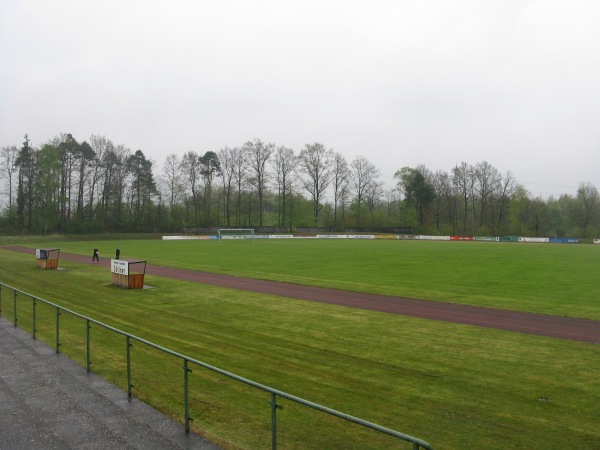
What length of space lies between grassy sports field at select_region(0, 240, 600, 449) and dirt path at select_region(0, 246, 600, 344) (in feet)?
3.84

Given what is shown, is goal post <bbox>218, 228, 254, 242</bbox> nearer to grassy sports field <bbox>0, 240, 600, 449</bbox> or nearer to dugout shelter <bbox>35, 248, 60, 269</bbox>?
dugout shelter <bbox>35, 248, 60, 269</bbox>

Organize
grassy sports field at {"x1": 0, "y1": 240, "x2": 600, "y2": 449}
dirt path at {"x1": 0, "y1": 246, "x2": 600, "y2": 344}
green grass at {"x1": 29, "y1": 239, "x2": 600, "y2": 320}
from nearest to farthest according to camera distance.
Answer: grassy sports field at {"x1": 0, "y1": 240, "x2": 600, "y2": 449}, dirt path at {"x1": 0, "y1": 246, "x2": 600, "y2": 344}, green grass at {"x1": 29, "y1": 239, "x2": 600, "y2": 320}

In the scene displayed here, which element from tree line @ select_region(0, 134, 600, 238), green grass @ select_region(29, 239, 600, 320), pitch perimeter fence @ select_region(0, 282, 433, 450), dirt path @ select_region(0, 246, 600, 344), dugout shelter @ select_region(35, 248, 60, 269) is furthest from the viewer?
tree line @ select_region(0, 134, 600, 238)

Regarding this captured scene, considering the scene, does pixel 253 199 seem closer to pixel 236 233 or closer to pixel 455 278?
pixel 236 233

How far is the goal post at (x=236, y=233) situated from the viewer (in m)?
98.6

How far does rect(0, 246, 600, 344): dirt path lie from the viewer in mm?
15883

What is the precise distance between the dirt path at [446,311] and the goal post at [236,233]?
70.7 metres

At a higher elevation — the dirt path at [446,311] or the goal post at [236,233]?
the goal post at [236,233]

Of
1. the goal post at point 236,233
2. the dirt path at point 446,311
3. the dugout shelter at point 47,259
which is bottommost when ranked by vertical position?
the dirt path at point 446,311

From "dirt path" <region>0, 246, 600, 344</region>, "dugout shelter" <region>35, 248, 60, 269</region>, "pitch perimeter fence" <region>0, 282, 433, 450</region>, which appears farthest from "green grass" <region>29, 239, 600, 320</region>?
"pitch perimeter fence" <region>0, 282, 433, 450</region>

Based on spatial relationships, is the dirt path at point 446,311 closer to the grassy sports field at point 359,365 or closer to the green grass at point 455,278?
the grassy sports field at point 359,365

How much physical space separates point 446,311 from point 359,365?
29.5 ft

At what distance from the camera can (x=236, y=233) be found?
337 ft

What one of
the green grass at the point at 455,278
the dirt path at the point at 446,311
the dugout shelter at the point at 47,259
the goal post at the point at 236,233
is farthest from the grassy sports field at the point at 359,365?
the goal post at the point at 236,233
